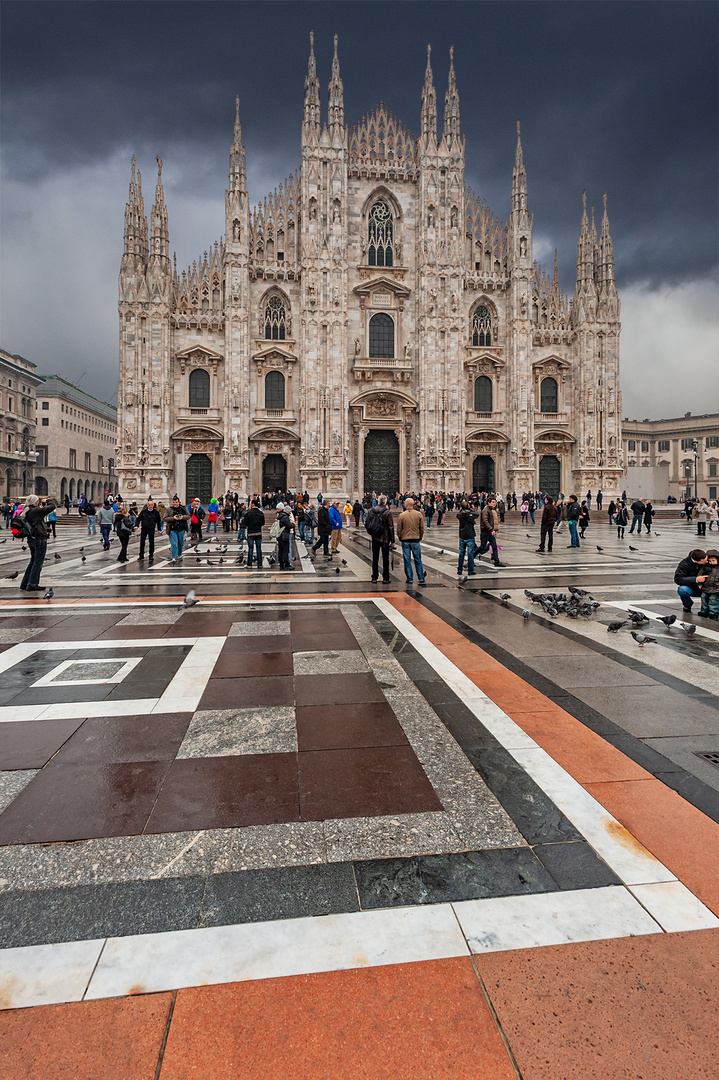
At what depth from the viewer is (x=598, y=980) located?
197cm

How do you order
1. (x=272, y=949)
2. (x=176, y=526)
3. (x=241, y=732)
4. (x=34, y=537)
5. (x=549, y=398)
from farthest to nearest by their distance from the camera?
1. (x=549, y=398)
2. (x=176, y=526)
3. (x=34, y=537)
4. (x=241, y=732)
5. (x=272, y=949)

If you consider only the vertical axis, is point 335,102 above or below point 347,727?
above

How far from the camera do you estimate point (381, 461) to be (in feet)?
121

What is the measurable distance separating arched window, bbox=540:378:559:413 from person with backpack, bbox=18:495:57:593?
1364 inches

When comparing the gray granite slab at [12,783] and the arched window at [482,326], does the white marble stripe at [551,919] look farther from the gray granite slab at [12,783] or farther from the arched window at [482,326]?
the arched window at [482,326]

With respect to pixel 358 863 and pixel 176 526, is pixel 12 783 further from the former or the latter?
pixel 176 526

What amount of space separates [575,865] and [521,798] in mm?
599

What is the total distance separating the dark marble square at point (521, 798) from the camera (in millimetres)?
2838

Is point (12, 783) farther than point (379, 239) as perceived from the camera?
No

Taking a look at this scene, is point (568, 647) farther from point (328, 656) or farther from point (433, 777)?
point (433, 777)

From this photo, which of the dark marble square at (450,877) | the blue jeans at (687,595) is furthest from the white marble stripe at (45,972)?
the blue jeans at (687,595)

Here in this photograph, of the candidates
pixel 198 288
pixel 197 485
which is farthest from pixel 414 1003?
pixel 198 288

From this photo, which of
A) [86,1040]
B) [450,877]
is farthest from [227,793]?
[86,1040]

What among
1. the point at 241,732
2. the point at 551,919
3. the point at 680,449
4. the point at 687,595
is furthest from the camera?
the point at 680,449
